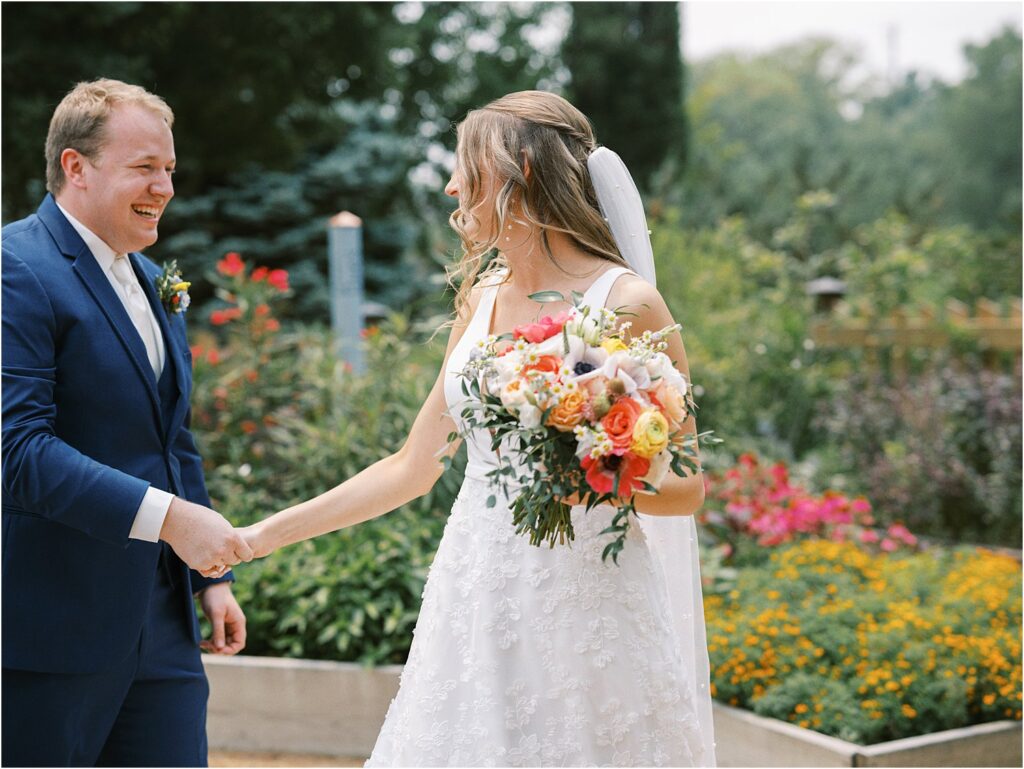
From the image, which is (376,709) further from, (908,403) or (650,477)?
(908,403)

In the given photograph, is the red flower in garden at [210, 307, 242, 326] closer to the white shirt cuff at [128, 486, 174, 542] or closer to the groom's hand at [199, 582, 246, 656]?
the groom's hand at [199, 582, 246, 656]

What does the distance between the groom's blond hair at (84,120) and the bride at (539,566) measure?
2.81 ft

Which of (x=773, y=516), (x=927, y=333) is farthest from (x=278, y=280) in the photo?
(x=927, y=333)

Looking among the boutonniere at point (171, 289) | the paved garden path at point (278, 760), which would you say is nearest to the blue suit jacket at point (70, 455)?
the boutonniere at point (171, 289)

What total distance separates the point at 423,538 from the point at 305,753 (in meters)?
1.08

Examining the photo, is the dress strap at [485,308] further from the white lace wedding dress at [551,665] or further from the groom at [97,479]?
the groom at [97,479]

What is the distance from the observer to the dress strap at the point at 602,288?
2400 mm

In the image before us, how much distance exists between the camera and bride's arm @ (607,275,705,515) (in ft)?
7.37

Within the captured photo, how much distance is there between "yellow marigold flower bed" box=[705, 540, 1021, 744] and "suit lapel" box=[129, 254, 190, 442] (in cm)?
A: 249

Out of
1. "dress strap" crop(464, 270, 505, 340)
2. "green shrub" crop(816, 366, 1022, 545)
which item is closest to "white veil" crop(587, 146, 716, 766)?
"dress strap" crop(464, 270, 505, 340)

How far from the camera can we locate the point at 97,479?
7.74 feet

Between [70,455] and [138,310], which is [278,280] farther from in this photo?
[70,455]

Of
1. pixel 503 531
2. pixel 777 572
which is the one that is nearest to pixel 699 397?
pixel 777 572

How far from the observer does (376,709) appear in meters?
4.39
